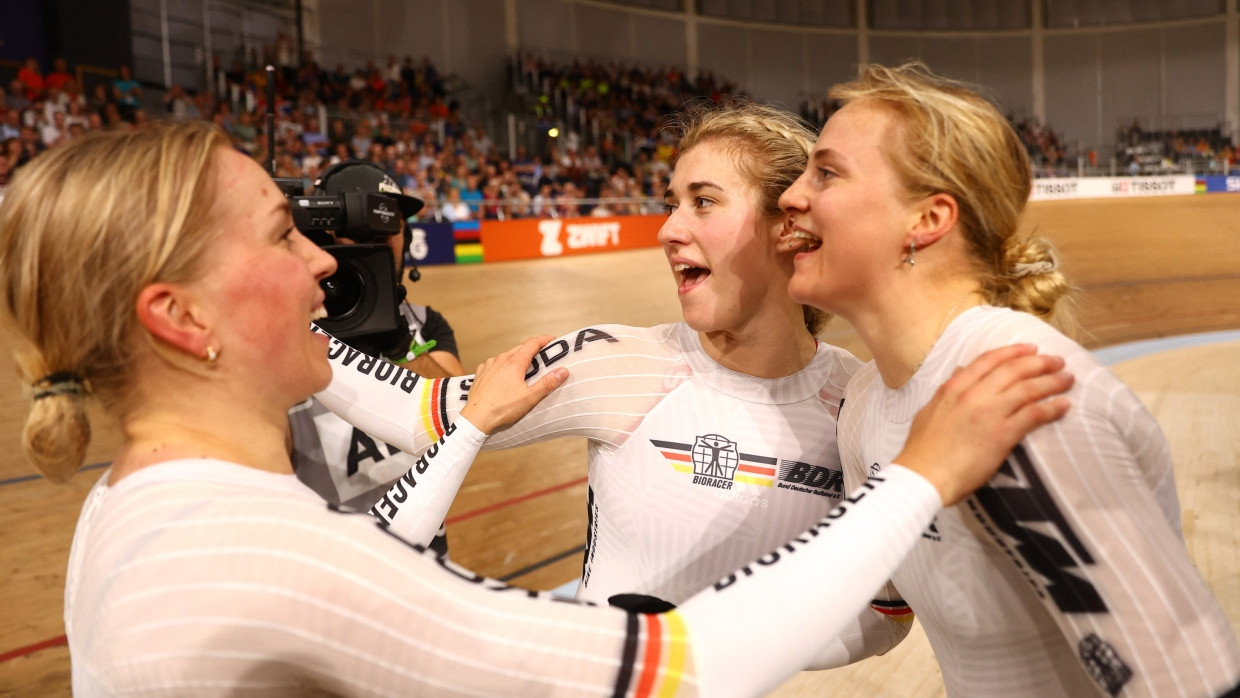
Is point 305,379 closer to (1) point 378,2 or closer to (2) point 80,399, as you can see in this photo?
(2) point 80,399

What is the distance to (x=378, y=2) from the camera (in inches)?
731

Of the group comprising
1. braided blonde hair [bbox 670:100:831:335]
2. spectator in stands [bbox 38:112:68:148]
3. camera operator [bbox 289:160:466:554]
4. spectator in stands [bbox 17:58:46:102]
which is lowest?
camera operator [bbox 289:160:466:554]

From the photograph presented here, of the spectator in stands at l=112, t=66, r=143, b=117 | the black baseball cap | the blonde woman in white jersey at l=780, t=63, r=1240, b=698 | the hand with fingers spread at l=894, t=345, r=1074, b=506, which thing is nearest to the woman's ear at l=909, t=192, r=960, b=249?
the blonde woman in white jersey at l=780, t=63, r=1240, b=698

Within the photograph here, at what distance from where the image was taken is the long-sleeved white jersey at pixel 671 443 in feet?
5.96

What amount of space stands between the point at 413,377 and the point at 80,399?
0.95 m

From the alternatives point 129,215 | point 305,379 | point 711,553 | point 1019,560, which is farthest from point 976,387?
point 129,215

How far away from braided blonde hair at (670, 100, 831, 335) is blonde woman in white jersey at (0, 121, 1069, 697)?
85 centimetres

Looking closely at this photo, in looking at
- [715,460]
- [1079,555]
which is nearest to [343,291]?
[715,460]

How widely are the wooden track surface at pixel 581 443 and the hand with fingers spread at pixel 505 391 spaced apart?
→ 28.2 inches

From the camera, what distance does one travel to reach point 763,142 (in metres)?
1.93

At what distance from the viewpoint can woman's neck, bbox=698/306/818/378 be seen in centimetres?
193

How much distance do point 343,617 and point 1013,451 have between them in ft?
2.97

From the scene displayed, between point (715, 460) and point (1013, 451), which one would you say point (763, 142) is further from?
point (1013, 451)

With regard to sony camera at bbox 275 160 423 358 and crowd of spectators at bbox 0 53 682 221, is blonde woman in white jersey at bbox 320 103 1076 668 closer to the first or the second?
sony camera at bbox 275 160 423 358
